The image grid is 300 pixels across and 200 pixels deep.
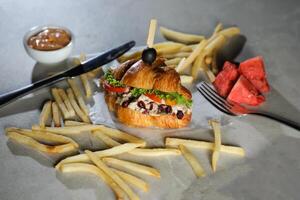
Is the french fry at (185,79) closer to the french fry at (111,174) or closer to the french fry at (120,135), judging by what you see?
the french fry at (120,135)

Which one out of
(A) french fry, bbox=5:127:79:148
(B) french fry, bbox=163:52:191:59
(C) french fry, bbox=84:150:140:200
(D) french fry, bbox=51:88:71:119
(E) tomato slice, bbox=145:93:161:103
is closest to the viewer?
(C) french fry, bbox=84:150:140:200

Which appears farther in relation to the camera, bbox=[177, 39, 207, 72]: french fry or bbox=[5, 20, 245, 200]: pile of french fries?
bbox=[177, 39, 207, 72]: french fry

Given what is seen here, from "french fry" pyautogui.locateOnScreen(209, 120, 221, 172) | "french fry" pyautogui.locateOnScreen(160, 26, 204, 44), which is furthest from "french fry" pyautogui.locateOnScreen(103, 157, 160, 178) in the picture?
"french fry" pyautogui.locateOnScreen(160, 26, 204, 44)

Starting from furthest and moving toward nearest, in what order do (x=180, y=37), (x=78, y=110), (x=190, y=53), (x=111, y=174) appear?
(x=180, y=37), (x=190, y=53), (x=78, y=110), (x=111, y=174)

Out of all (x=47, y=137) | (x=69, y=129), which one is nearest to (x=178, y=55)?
(x=69, y=129)

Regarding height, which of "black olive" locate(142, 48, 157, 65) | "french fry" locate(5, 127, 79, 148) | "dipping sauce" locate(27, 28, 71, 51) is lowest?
"french fry" locate(5, 127, 79, 148)

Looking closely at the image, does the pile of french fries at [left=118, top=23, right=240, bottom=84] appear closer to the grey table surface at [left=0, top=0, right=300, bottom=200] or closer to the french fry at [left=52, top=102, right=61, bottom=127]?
the grey table surface at [left=0, top=0, right=300, bottom=200]

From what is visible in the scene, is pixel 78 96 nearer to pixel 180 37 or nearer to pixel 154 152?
pixel 154 152
